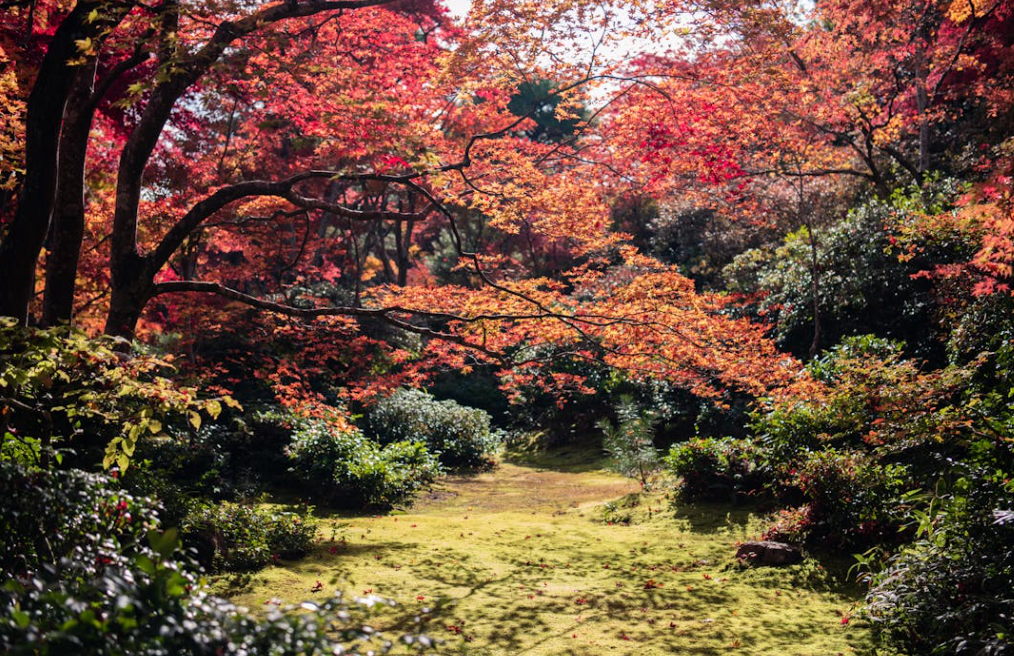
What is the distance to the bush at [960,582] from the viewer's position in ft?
11.7

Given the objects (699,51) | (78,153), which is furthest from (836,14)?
(78,153)

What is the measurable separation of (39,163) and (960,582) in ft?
20.0

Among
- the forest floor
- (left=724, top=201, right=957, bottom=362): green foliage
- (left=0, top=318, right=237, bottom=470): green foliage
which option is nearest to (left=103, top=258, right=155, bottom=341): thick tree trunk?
(left=0, top=318, right=237, bottom=470): green foliage

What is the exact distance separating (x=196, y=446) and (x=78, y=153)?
4.65m

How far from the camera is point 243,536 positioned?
6070mm

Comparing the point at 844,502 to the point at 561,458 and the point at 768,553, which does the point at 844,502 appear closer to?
the point at 768,553

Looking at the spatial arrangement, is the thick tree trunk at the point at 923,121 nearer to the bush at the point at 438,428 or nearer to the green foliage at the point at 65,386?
the bush at the point at 438,428

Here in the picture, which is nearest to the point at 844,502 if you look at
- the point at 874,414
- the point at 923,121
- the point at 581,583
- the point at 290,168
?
the point at 874,414

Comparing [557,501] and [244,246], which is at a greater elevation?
[244,246]

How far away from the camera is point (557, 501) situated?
1012 centimetres

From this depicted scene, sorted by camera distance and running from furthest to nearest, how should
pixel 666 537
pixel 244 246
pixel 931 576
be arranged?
1. pixel 244 246
2. pixel 666 537
3. pixel 931 576

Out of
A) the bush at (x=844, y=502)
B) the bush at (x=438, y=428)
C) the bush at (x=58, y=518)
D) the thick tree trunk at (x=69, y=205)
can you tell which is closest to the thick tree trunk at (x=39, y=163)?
the thick tree trunk at (x=69, y=205)

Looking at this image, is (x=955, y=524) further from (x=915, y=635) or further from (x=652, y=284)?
(x=652, y=284)

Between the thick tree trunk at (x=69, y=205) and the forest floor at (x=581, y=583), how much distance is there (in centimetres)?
256
